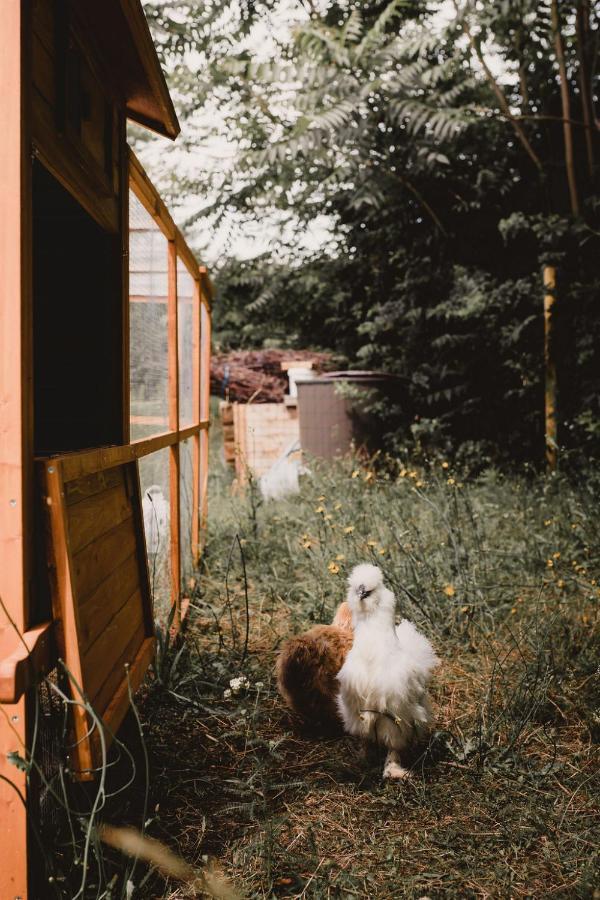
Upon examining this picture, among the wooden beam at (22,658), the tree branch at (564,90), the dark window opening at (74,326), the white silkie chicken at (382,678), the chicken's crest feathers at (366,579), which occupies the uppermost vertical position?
the tree branch at (564,90)

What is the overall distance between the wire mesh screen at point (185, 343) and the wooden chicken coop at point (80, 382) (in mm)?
489

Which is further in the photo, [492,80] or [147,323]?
[492,80]

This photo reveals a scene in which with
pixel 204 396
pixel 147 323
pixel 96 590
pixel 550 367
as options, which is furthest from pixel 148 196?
pixel 550 367

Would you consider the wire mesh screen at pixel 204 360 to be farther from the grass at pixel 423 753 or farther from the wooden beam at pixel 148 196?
the wooden beam at pixel 148 196

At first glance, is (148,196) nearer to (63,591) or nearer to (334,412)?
(63,591)

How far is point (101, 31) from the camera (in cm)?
191

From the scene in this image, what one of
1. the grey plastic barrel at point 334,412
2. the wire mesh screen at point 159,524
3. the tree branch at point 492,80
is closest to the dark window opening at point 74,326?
the wire mesh screen at point 159,524

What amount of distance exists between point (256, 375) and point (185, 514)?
262 inches

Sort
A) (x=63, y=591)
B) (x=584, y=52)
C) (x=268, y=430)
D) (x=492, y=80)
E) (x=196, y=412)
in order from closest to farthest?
(x=63, y=591), (x=196, y=412), (x=584, y=52), (x=492, y=80), (x=268, y=430)

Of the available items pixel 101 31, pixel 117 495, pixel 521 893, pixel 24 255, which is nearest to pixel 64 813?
pixel 117 495

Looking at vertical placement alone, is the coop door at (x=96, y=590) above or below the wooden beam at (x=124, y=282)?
below

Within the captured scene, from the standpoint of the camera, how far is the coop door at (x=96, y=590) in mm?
1426

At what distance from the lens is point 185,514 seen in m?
3.94

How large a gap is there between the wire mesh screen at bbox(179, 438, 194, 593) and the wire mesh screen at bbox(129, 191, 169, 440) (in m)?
0.66
